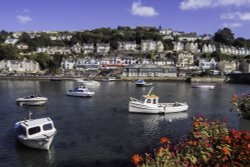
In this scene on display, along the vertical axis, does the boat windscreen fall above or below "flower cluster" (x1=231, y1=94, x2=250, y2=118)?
below

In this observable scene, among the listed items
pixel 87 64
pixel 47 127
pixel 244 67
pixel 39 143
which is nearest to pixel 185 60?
pixel 244 67

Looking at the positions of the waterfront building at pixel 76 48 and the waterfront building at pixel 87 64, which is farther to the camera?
the waterfront building at pixel 76 48

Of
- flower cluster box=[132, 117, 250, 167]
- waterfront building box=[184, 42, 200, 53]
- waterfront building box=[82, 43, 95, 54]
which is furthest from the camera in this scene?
waterfront building box=[184, 42, 200, 53]

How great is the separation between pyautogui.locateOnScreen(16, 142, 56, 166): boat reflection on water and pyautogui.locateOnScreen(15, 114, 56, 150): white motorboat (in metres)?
0.38

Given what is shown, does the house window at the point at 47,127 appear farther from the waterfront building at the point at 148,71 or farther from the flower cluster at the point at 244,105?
the waterfront building at the point at 148,71

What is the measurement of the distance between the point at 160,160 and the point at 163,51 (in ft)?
551

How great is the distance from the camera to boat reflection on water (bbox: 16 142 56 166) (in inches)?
837

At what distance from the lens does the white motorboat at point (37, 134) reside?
2341cm

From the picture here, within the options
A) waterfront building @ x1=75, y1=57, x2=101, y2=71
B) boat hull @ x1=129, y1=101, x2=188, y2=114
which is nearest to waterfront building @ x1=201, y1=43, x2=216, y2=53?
waterfront building @ x1=75, y1=57, x2=101, y2=71

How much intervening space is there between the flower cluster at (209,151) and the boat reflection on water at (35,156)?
1292cm

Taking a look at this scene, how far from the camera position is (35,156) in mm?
22609

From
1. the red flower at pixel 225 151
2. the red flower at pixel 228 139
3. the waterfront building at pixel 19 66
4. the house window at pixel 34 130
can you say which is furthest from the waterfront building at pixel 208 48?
the red flower at pixel 225 151

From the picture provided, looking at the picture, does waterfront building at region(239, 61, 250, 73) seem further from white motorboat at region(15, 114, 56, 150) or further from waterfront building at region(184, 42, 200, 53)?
white motorboat at region(15, 114, 56, 150)

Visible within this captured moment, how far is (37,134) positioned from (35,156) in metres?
1.74
